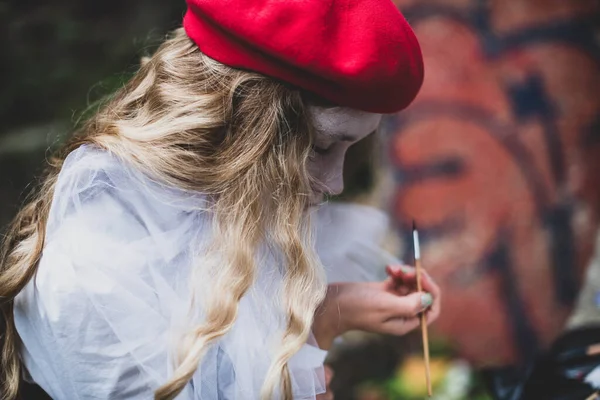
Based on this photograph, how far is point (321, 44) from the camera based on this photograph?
4.14 ft

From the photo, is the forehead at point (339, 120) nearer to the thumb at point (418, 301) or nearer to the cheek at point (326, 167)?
the cheek at point (326, 167)

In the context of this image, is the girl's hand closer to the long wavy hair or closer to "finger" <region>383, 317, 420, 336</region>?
"finger" <region>383, 317, 420, 336</region>

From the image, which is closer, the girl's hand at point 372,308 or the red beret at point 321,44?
the red beret at point 321,44

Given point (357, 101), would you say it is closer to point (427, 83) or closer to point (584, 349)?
point (584, 349)

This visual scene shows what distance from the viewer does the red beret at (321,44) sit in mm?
1254

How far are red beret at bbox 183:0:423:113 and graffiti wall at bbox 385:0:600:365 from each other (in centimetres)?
129

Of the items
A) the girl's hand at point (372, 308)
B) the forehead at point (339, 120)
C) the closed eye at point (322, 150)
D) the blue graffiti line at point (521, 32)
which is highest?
the forehead at point (339, 120)

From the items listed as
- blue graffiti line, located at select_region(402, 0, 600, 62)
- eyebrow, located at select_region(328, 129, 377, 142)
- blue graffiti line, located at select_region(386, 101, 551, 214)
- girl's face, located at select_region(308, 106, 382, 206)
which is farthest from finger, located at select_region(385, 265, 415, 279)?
blue graffiti line, located at select_region(402, 0, 600, 62)

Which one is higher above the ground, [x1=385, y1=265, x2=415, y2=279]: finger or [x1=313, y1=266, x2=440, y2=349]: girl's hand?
[x1=385, y1=265, x2=415, y2=279]: finger

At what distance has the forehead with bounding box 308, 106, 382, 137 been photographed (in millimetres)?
1379

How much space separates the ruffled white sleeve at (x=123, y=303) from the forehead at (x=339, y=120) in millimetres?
325

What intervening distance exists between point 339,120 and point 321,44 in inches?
7.6

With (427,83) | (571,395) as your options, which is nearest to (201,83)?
(571,395)

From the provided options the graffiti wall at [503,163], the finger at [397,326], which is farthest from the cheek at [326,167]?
the graffiti wall at [503,163]
